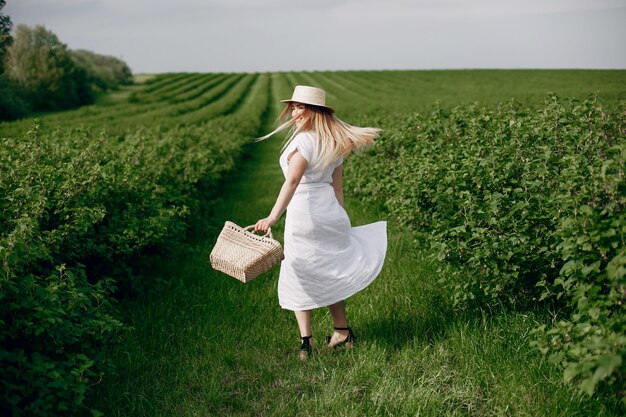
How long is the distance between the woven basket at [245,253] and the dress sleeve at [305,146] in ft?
1.89

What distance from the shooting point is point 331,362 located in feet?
12.6

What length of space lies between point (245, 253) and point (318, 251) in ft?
1.88

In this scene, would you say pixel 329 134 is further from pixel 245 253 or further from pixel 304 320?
pixel 304 320

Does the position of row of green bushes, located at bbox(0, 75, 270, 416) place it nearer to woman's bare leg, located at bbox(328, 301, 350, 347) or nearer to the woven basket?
the woven basket

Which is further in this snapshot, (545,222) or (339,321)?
(339,321)

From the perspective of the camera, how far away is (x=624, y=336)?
7.51 ft

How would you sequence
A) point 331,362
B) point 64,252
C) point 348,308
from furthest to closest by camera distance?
point 348,308, point 64,252, point 331,362

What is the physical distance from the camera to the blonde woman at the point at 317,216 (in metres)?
3.64

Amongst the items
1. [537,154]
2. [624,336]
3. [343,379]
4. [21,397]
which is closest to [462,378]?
[343,379]

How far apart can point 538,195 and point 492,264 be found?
0.58 meters

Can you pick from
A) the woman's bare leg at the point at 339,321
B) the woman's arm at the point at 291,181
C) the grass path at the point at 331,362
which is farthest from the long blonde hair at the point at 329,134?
the grass path at the point at 331,362

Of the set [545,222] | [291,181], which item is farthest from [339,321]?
[545,222]

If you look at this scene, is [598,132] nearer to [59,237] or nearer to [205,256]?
[59,237]

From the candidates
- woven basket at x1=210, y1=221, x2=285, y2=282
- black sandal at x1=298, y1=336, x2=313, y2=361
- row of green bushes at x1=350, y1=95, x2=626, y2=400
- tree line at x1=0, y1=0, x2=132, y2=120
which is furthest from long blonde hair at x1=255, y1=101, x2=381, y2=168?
tree line at x1=0, y1=0, x2=132, y2=120
